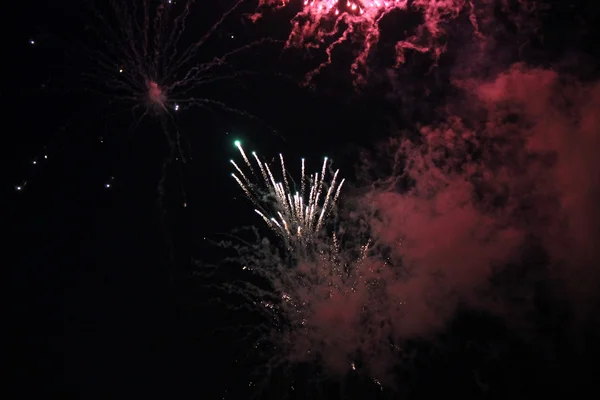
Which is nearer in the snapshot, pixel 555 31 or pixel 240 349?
pixel 555 31

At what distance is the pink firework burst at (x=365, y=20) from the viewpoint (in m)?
7.53

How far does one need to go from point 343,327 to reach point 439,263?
2878mm

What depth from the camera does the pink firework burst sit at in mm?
7531

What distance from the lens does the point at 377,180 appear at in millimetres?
10023

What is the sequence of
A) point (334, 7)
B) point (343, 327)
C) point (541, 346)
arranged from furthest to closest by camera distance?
point (343, 327) → point (541, 346) → point (334, 7)

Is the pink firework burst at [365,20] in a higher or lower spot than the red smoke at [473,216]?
higher

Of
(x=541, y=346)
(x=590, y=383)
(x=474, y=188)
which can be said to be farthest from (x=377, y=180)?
(x=590, y=383)

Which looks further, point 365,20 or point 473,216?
point 473,216

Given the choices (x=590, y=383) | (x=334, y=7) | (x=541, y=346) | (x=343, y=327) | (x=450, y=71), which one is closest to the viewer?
(x=334, y=7)

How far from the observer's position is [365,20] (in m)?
7.87

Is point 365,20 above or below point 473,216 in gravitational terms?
above

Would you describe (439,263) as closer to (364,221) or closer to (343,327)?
(364,221)

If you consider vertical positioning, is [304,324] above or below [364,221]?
below

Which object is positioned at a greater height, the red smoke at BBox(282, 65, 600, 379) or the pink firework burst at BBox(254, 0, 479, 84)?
the pink firework burst at BBox(254, 0, 479, 84)
